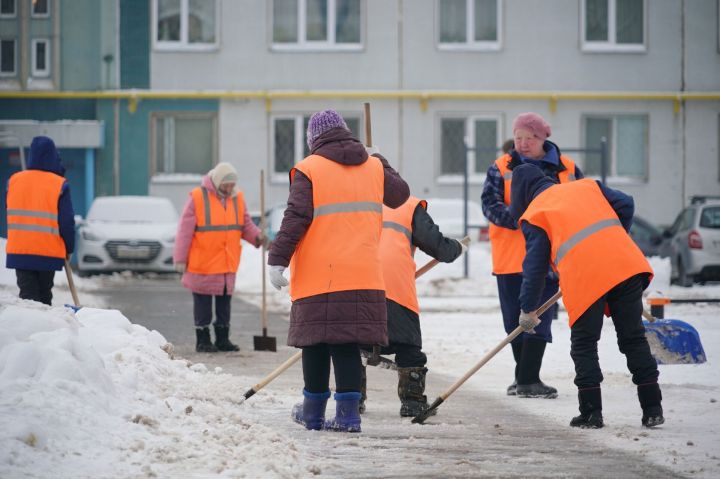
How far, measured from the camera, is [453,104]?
1164 inches

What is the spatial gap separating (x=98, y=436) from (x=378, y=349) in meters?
2.68

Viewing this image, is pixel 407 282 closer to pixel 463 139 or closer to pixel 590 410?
pixel 590 410

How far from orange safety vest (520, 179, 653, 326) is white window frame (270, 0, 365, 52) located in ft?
72.8

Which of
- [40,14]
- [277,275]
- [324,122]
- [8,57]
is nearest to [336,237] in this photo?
Result: [277,275]

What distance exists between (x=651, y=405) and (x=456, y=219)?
1657cm

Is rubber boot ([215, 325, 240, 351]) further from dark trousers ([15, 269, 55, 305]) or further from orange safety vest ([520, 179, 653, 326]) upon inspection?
orange safety vest ([520, 179, 653, 326])

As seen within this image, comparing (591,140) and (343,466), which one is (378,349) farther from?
(591,140)

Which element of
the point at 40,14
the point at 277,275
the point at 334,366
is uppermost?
the point at 40,14

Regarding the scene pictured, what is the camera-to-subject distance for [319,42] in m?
29.8

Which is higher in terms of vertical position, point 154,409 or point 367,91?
point 367,91

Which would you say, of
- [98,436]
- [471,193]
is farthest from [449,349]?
[471,193]

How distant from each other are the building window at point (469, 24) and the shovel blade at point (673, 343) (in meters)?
21.3

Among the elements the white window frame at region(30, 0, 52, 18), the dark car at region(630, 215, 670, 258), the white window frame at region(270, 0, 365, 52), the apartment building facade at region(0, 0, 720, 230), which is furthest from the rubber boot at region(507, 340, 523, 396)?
the white window frame at region(30, 0, 52, 18)

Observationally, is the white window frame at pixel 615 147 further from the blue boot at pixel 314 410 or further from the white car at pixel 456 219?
the blue boot at pixel 314 410
